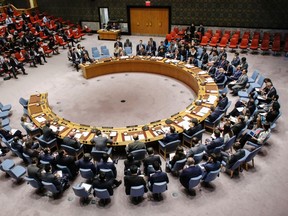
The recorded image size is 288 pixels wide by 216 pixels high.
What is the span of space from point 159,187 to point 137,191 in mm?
597

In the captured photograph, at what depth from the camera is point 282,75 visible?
14.9 metres

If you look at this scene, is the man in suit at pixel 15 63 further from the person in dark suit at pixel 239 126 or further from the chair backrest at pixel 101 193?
the person in dark suit at pixel 239 126

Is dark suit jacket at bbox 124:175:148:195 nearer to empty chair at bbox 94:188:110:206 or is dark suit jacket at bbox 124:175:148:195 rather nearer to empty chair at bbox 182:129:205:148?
empty chair at bbox 94:188:110:206

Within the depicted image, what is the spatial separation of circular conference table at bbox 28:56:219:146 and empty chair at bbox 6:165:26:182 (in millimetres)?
1593

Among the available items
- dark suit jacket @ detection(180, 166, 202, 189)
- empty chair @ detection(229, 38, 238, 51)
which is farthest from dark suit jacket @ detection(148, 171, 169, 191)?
empty chair @ detection(229, 38, 238, 51)

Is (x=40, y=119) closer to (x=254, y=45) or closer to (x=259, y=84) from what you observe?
(x=259, y=84)

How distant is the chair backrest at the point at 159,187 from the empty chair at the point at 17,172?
4.17 m

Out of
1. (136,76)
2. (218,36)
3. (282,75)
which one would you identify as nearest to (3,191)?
(136,76)

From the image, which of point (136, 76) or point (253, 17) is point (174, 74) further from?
point (253, 17)

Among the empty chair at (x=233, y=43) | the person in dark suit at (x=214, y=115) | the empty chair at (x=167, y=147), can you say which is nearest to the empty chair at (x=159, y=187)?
the empty chair at (x=167, y=147)

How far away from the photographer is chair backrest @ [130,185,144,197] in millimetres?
7332

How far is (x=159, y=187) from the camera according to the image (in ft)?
24.6

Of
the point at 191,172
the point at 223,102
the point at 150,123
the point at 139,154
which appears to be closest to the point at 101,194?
the point at 139,154

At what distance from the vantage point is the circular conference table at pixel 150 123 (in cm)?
962
